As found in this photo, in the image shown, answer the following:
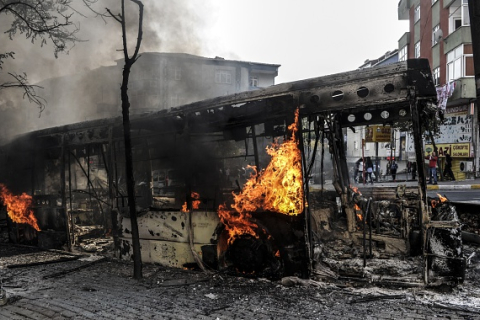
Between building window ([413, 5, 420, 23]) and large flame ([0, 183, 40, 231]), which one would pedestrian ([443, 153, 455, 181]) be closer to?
building window ([413, 5, 420, 23])

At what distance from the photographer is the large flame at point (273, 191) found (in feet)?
20.0

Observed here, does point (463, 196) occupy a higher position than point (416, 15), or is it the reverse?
point (416, 15)

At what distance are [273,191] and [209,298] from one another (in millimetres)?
2091

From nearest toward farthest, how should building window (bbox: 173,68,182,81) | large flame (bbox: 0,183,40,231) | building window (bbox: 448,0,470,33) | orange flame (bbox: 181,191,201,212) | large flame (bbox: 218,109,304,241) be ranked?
large flame (bbox: 218,109,304,241) < orange flame (bbox: 181,191,201,212) < large flame (bbox: 0,183,40,231) < building window (bbox: 448,0,470,33) < building window (bbox: 173,68,182,81)

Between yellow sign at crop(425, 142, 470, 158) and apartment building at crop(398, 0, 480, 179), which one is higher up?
apartment building at crop(398, 0, 480, 179)

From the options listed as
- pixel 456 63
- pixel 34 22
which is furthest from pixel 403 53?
pixel 34 22

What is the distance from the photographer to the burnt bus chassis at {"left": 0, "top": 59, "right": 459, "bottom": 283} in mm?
5379

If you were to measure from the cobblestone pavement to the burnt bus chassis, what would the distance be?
1.87 feet

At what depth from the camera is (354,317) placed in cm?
471

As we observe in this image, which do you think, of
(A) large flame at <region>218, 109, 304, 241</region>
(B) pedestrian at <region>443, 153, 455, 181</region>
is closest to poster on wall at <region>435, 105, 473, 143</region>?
(B) pedestrian at <region>443, 153, 455, 181</region>

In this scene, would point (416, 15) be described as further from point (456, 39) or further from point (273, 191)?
point (273, 191)

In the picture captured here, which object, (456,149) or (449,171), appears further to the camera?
(456,149)

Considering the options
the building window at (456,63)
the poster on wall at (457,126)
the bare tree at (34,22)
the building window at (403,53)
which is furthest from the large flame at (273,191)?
the building window at (403,53)

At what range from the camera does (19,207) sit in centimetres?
1075
